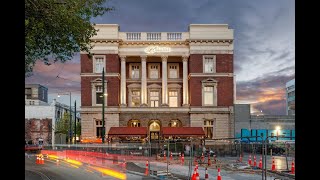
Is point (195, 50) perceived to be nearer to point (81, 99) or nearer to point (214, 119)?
point (214, 119)

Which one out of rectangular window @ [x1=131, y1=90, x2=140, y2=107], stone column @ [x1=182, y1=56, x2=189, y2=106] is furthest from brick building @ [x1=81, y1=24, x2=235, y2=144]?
rectangular window @ [x1=131, y1=90, x2=140, y2=107]

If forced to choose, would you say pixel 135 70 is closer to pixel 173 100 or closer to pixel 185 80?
pixel 173 100

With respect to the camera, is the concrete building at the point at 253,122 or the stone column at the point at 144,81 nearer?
the stone column at the point at 144,81

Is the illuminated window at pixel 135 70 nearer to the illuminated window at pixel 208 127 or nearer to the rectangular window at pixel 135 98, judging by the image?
the rectangular window at pixel 135 98

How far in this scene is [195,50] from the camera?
1900 inches

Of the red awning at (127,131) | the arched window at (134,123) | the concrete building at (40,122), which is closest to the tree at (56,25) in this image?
the red awning at (127,131)

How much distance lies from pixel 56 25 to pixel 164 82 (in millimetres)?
38629

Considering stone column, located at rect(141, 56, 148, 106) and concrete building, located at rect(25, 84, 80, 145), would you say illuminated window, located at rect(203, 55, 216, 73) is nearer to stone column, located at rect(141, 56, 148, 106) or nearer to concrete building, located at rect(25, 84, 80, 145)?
stone column, located at rect(141, 56, 148, 106)

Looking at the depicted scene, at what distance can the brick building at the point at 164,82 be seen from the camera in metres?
48.0

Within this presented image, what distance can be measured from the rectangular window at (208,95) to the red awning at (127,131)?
8.87m

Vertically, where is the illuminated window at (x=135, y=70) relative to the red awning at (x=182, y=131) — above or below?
above

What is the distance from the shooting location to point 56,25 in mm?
11055
